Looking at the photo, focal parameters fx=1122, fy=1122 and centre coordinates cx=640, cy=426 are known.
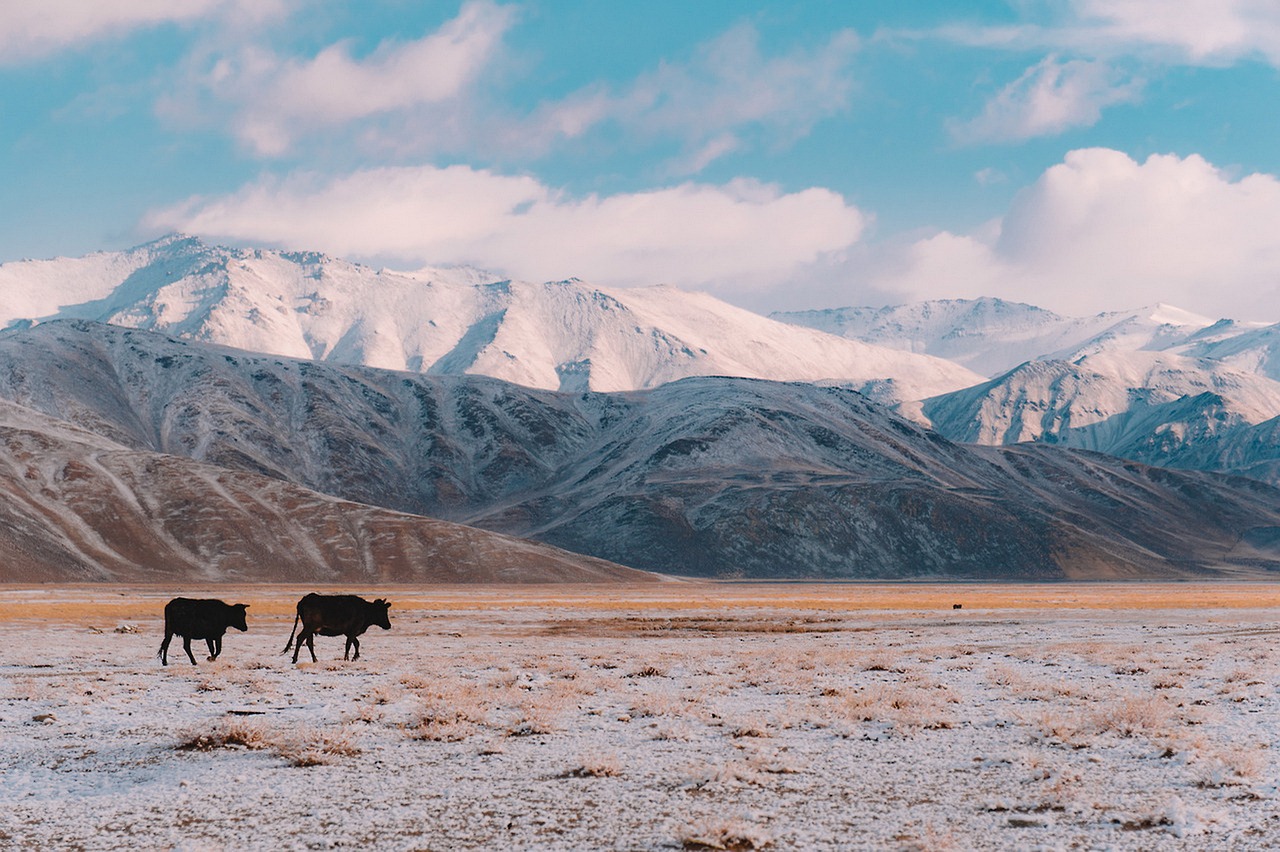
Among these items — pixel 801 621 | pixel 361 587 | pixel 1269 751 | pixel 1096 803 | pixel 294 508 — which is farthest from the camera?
pixel 294 508

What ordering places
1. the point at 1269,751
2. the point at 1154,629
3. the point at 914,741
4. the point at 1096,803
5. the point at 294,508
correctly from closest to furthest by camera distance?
the point at 1096,803
the point at 1269,751
the point at 914,741
the point at 1154,629
the point at 294,508

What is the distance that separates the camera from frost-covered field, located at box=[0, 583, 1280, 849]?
14516mm

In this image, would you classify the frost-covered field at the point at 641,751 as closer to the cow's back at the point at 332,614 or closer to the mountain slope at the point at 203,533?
the cow's back at the point at 332,614

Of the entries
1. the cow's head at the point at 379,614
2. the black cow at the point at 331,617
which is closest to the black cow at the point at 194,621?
the black cow at the point at 331,617

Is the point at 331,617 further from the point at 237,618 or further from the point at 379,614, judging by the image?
the point at 237,618

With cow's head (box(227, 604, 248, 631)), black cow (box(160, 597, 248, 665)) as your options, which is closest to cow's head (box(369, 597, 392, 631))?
cow's head (box(227, 604, 248, 631))

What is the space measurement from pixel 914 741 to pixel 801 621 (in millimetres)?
52343

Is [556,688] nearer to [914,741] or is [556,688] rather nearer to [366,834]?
[914,741]

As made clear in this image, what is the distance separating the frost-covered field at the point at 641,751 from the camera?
14516 millimetres

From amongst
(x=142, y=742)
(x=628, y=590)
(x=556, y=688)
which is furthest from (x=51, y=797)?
(x=628, y=590)

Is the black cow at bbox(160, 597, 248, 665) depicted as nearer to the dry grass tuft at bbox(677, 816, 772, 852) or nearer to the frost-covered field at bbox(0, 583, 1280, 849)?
the frost-covered field at bbox(0, 583, 1280, 849)

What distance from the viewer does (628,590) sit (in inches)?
5802

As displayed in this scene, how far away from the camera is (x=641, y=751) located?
64.6 feet

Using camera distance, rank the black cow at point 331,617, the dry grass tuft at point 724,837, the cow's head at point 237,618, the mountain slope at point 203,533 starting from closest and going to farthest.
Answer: the dry grass tuft at point 724,837
the black cow at point 331,617
the cow's head at point 237,618
the mountain slope at point 203,533
